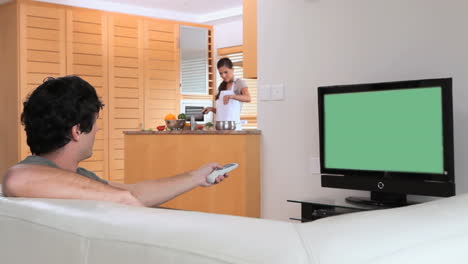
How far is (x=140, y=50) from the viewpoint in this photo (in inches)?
305

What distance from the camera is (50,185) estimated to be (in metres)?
1.12

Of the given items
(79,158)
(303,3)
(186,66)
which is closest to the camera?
(79,158)

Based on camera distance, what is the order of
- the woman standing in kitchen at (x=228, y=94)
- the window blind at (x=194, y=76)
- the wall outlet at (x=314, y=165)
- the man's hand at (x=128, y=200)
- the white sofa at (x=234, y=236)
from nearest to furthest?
the white sofa at (x=234, y=236), the man's hand at (x=128, y=200), the wall outlet at (x=314, y=165), the woman standing in kitchen at (x=228, y=94), the window blind at (x=194, y=76)

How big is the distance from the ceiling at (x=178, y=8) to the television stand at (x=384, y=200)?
485 cm

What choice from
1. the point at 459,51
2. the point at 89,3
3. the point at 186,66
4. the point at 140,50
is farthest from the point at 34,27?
the point at 459,51

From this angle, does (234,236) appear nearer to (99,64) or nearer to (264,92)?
(264,92)

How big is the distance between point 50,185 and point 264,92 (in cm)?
313

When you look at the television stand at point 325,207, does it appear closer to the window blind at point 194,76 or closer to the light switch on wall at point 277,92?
the light switch on wall at point 277,92

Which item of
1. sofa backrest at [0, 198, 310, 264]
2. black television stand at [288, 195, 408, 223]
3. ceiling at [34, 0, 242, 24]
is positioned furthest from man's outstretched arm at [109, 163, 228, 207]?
ceiling at [34, 0, 242, 24]

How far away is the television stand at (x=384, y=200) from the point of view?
3258 millimetres

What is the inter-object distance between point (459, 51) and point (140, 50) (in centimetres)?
526

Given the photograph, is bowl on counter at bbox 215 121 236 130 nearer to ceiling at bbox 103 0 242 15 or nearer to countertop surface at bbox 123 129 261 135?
countertop surface at bbox 123 129 261 135

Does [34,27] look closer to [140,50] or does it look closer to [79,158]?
[140,50]

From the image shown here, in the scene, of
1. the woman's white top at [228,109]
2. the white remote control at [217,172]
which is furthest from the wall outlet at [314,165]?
the woman's white top at [228,109]
